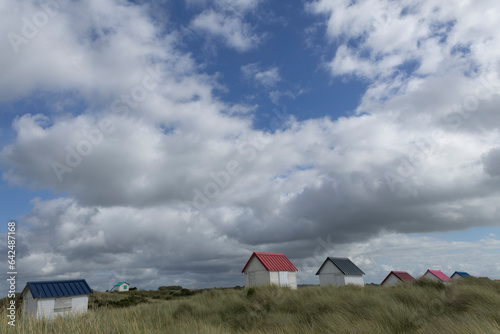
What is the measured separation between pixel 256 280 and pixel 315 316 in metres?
21.6

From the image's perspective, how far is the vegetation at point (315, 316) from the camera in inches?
309

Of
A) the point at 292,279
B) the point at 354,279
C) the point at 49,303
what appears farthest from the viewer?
the point at 354,279

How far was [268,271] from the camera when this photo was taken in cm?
3272

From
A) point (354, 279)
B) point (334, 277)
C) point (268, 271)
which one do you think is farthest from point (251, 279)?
point (354, 279)

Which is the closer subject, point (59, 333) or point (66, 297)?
point (59, 333)

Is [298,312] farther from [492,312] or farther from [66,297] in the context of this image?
[66,297]

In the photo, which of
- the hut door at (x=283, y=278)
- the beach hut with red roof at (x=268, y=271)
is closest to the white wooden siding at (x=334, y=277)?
the beach hut with red roof at (x=268, y=271)

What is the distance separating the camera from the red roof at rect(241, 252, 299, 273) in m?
33.5

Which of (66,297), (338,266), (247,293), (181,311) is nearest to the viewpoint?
(181,311)

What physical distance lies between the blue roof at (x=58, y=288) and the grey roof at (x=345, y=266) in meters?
26.5

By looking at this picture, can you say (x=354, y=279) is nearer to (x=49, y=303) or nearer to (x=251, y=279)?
(x=251, y=279)

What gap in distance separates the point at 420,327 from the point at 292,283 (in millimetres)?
27094

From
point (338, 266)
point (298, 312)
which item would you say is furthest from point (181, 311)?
point (338, 266)

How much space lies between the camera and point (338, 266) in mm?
41094
